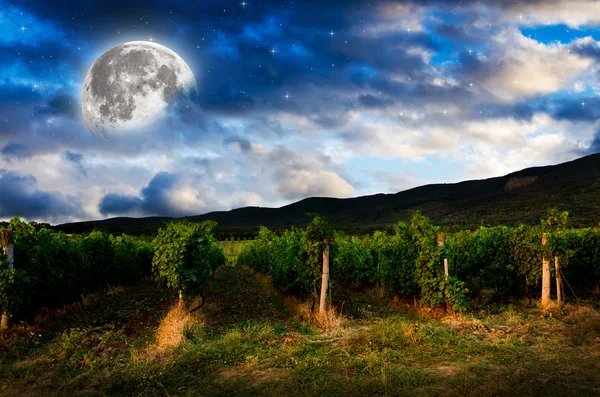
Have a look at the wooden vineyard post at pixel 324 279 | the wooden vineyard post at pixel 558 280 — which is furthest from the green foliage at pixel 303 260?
the wooden vineyard post at pixel 558 280

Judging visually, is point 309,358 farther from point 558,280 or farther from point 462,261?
point 462,261

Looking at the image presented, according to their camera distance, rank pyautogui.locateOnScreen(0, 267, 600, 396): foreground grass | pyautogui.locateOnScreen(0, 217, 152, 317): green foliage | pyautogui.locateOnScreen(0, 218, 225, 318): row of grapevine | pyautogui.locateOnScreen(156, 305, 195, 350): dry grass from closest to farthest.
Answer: pyautogui.locateOnScreen(0, 267, 600, 396): foreground grass → pyautogui.locateOnScreen(156, 305, 195, 350): dry grass → pyautogui.locateOnScreen(0, 217, 152, 317): green foliage → pyautogui.locateOnScreen(0, 218, 225, 318): row of grapevine

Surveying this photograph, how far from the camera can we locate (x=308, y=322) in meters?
12.3

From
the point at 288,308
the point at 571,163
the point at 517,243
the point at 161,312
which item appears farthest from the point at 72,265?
A: the point at 571,163

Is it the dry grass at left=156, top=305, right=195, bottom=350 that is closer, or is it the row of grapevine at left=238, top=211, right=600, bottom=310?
the dry grass at left=156, top=305, right=195, bottom=350

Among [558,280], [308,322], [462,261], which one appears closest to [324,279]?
[308,322]

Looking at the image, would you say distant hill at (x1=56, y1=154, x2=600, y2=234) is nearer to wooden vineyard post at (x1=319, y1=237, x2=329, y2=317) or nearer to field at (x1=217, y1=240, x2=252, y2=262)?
field at (x1=217, y1=240, x2=252, y2=262)

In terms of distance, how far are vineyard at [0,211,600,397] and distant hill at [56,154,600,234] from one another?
115 feet

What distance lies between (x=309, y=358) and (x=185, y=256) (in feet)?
21.4

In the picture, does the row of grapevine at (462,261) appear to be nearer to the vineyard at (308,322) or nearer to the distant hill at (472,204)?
the vineyard at (308,322)

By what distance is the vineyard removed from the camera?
7359 millimetres

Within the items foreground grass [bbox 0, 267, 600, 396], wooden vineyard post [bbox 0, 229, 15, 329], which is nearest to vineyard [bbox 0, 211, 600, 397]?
foreground grass [bbox 0, 267, 600, 396]

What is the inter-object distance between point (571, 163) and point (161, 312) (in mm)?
125779

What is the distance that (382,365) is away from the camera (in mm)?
7879
